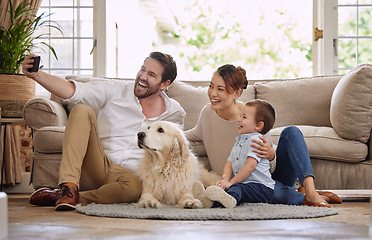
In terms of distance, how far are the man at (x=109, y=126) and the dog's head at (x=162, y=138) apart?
27 cm

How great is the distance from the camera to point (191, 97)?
367 cm

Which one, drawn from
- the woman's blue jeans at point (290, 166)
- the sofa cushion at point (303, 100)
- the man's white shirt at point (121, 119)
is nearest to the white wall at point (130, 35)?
the sofa cushion at point (303, 100)

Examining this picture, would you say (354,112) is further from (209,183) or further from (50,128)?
(50,128)

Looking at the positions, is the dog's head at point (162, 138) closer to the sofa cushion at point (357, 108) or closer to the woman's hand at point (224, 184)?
the woman's hand at point (224, 184)

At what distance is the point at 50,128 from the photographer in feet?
10.2

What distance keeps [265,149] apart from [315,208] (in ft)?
1.22

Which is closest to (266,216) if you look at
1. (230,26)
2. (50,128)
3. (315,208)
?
(315,208)

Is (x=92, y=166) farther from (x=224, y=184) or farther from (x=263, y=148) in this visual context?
(x=263, y=148)

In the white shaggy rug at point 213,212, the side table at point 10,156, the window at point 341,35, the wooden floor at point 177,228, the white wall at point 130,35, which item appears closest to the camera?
the wooden floor at point 177,228

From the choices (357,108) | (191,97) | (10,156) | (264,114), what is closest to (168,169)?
(264,114)

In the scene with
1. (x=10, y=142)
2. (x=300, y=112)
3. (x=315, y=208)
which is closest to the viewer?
(x=315, y=208)

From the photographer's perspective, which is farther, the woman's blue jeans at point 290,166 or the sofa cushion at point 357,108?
the sofa cushion at point 357,108

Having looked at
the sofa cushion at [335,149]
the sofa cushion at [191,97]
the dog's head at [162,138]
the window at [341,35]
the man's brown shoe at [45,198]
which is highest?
the window at [341,35]

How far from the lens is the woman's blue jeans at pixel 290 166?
2.41 meters
